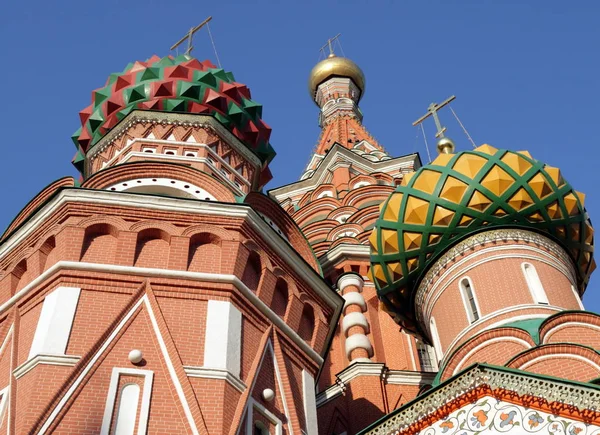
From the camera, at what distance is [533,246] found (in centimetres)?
1132

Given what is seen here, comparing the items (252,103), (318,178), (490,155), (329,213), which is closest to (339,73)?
(318,178)

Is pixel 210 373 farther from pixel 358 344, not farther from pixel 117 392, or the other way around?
pixel 358 344

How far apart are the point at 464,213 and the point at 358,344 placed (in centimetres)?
347

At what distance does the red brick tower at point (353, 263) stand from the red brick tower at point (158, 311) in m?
3.70

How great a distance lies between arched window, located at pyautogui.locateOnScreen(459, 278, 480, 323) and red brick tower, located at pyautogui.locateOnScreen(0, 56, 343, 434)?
2.14 m

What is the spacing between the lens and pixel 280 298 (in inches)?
358

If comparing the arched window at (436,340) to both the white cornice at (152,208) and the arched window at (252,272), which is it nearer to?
the white cornice at (152,208)

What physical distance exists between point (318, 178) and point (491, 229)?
36.6 feet

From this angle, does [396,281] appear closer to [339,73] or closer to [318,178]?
[318,178]

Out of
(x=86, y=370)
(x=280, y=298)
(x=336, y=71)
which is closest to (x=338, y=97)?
(x=336, y=71)

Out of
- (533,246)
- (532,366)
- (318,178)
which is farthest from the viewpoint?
(318,178)

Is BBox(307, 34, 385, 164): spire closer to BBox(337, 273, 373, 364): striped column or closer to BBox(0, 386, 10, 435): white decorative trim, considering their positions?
BBox(337, 273, 373, 364): striped column

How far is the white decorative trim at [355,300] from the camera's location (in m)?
14.6

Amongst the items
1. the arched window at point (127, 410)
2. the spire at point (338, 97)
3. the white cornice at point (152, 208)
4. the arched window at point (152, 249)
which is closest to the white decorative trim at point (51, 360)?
the arched window at point (127, 410)
